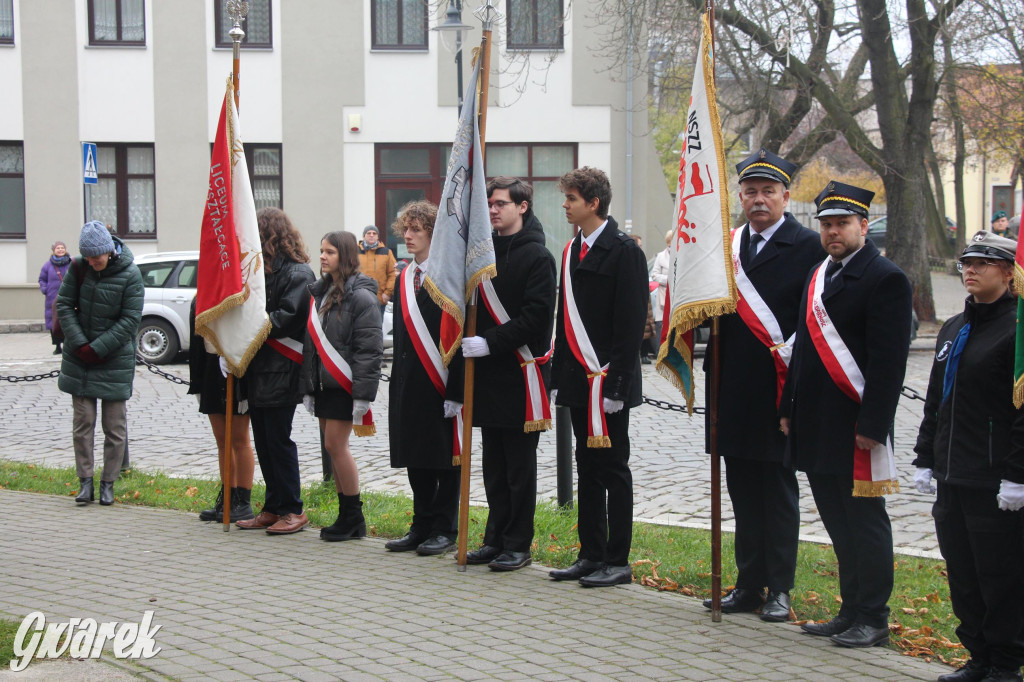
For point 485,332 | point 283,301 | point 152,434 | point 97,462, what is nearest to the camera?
point 485,332

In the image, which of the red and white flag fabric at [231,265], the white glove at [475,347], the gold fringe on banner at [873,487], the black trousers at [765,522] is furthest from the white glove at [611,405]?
the red and white flag fabric at [231,265]

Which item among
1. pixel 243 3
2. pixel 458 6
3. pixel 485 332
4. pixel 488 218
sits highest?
pixel 458 6

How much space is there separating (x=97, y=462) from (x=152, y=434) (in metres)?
1.90

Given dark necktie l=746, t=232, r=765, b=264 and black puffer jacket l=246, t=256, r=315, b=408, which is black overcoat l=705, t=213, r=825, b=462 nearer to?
dark necktie l=746, t=232, r=765, b=264

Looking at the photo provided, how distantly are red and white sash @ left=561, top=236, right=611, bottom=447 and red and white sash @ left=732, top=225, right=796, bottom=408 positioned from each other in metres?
0.84

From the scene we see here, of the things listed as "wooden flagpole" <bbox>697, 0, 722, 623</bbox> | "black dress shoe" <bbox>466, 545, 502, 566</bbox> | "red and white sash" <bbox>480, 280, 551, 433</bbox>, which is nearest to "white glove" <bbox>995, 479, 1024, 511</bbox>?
"wooden flagpole" <bbox>697, 0, 722, 623</bbox>

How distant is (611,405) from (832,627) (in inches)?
58.5

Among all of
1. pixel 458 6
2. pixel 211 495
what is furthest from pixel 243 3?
pixel 458 6

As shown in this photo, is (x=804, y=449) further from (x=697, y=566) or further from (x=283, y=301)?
(x=283, y=301)

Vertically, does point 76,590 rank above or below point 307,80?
below

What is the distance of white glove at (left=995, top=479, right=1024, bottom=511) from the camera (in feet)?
14.1

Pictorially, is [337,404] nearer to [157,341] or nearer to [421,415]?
[421,415]

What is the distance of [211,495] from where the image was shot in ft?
28.0

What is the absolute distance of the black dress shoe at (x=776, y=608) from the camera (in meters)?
5.51
